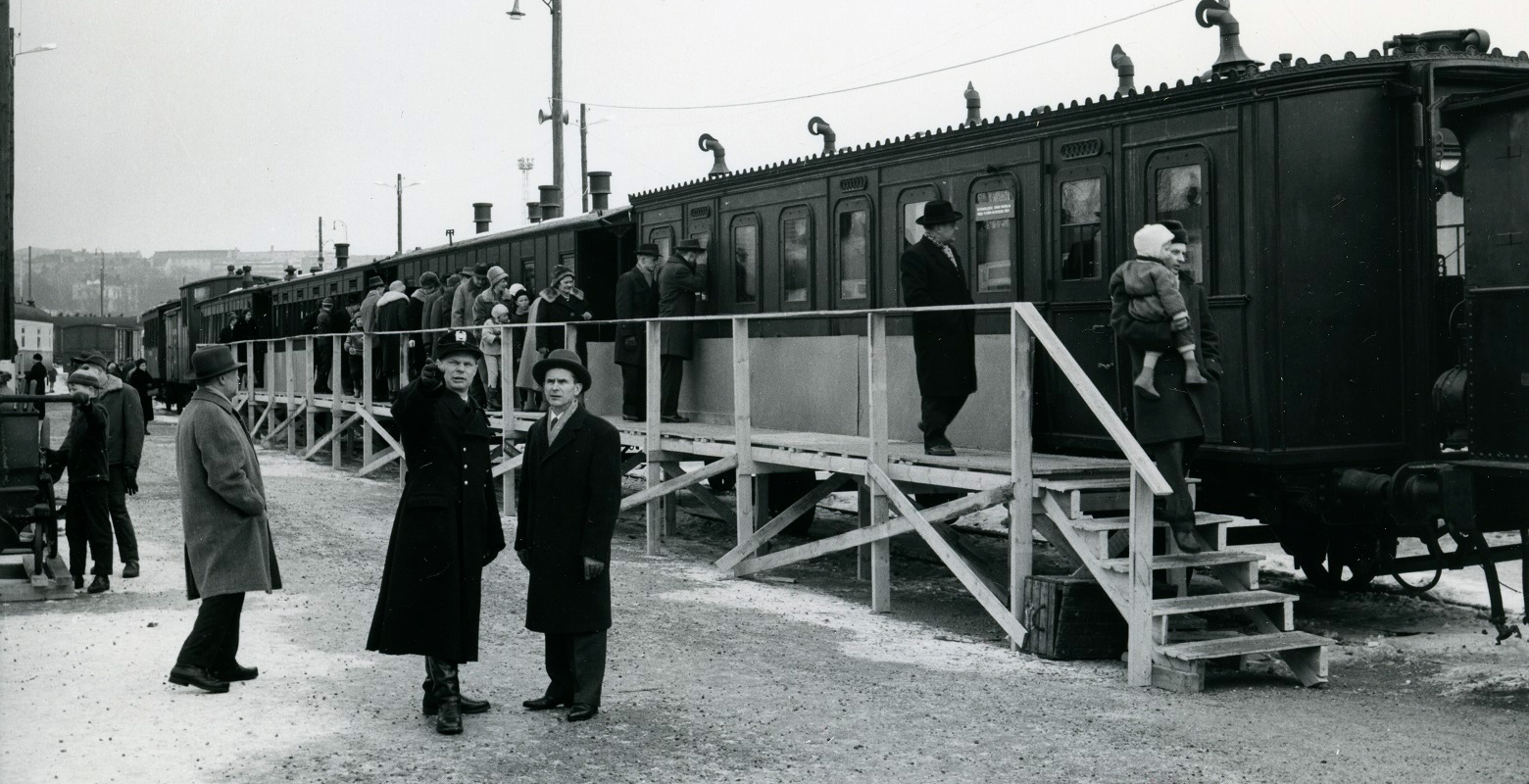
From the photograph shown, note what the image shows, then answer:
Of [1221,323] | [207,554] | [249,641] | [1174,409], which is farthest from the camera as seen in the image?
[1221,323]

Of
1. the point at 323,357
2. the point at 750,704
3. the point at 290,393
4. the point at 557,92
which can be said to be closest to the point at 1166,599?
the point at 750,704

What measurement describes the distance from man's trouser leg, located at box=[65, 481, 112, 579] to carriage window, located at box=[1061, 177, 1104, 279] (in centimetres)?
731

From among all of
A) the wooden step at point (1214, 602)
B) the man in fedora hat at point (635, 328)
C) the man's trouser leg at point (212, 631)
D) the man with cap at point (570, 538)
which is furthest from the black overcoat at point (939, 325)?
the man's trouser leg at point (212, 631)

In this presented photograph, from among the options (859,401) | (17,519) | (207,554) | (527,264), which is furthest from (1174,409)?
(527,264)

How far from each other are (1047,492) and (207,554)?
468 cm

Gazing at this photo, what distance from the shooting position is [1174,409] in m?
8.36

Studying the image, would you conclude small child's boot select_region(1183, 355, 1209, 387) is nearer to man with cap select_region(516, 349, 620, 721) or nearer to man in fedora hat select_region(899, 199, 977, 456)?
man in fedora hat select_region(899, 199, 977, 456)

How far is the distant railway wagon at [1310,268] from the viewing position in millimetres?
8445

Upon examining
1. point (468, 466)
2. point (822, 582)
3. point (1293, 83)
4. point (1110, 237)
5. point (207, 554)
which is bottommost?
point (822, 582)

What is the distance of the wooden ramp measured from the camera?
8078mm

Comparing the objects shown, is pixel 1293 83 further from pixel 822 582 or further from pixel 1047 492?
pixel 822 582

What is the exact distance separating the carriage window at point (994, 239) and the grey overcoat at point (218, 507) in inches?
235

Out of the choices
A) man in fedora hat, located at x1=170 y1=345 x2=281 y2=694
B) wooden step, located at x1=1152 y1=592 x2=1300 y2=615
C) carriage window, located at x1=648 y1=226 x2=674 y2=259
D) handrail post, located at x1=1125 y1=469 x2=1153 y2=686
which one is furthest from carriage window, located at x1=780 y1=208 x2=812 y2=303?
man in fedora hat, located at x1=170 y1=345 x2=281 y2=694

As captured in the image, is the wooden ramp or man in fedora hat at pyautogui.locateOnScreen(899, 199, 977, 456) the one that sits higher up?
man in fedora hat at pyautogui.locateOnScreen(899, 199, 977, 456)
